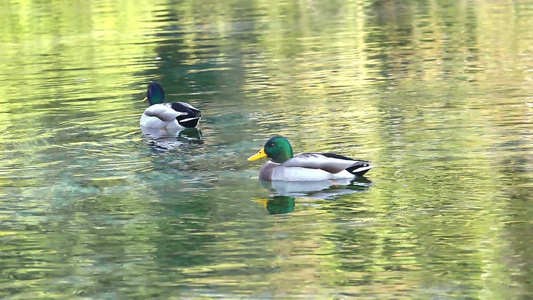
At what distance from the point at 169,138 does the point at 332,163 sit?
5.45m

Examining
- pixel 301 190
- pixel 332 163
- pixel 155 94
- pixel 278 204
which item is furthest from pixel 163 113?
pixel 278 204

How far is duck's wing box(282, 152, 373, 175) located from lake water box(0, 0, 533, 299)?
24cm

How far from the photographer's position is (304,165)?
15.2m

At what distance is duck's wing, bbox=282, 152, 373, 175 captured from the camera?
14758mm

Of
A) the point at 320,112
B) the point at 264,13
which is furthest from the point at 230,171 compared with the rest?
the point at 264,13

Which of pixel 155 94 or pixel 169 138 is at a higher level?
pixel 155 94

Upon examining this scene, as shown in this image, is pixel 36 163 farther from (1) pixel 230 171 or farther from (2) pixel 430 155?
(2) pixel 430 155

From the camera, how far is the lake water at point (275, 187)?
1112 cm

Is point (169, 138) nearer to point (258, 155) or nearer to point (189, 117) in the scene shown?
point (189, 117)

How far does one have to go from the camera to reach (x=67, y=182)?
627 inches

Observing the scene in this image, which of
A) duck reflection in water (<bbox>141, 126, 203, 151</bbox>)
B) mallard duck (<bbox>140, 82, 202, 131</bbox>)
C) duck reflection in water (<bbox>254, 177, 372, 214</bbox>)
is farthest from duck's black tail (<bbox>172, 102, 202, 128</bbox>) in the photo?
duck reflection in water (<bbox>254, 177, 372, 214</bbox>)

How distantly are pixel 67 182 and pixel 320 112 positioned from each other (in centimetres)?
629

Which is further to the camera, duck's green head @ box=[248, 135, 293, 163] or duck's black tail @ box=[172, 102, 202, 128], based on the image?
duck's black tail @ box=[172, 102, 202, 128]

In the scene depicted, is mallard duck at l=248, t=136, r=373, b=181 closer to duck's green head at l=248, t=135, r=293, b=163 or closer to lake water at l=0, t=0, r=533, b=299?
duck's green head at l=248, t=135, r=293, b=163
